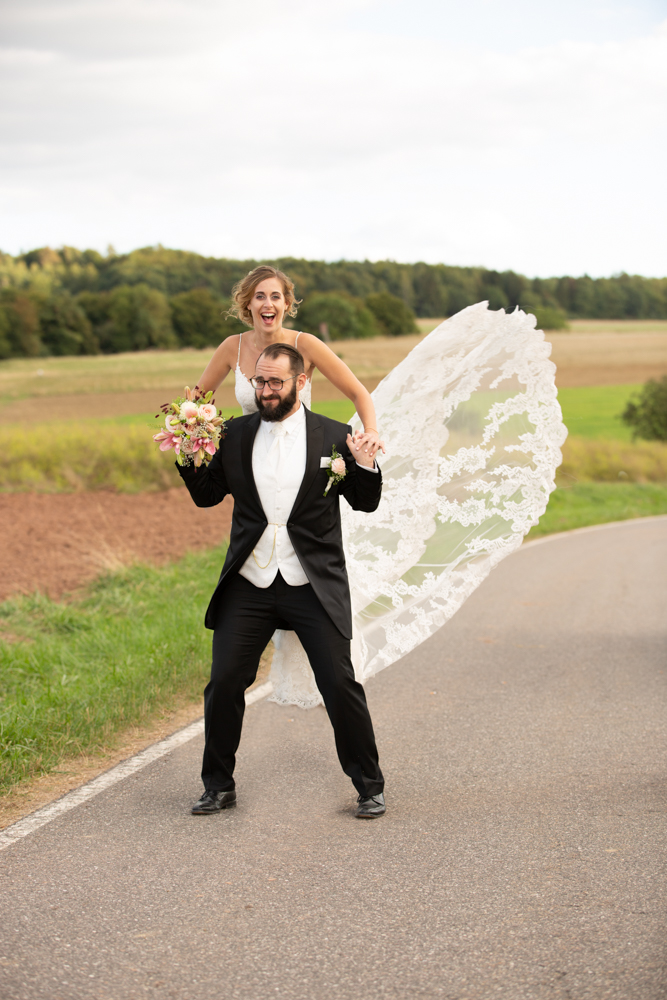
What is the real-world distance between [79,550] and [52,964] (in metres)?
10.3

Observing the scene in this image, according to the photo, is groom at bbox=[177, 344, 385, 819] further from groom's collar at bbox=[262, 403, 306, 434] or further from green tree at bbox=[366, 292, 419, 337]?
green tree at bbox=[366, 292, 419, 337]

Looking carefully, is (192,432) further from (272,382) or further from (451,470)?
(451,470)

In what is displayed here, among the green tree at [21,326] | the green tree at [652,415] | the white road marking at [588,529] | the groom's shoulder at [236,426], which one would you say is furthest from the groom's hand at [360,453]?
the green tree at [21,326]

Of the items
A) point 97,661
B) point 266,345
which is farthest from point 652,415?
point 266,345

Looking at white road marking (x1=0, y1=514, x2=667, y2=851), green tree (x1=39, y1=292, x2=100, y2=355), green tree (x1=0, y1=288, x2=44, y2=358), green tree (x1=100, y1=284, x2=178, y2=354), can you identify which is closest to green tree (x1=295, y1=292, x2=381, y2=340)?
green tree (x1=100, y1=284, x2=178, y2=354)

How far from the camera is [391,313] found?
2874 inches

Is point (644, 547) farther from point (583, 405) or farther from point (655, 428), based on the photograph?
point (583, 405)

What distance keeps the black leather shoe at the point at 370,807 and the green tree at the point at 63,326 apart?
227 feet

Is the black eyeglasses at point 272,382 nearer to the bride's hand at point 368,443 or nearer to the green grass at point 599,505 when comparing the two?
the bride's hand at point 368,443

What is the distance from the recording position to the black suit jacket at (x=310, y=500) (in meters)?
4.55

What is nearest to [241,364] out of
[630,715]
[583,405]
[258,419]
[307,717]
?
[258,419]

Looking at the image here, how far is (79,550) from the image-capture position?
1322cm

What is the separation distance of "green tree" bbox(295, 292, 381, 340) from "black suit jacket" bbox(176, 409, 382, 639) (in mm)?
62512

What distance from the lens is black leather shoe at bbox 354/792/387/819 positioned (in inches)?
180
